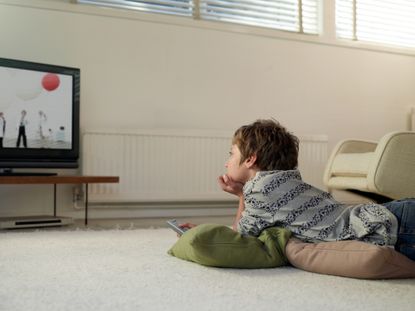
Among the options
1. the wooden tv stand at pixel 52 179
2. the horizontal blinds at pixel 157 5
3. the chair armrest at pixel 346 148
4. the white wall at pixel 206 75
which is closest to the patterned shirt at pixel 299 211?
the wooden tv stand at pixel 52 179

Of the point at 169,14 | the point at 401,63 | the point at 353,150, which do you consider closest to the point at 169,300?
the point at 353,150

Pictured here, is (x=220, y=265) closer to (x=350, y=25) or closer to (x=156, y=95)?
(x=156, y=95)

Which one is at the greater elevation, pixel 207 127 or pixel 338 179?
pixel 207 127

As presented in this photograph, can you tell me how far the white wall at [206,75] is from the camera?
9.87 feet

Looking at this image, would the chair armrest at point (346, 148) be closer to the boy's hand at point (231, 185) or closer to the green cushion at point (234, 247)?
the boy's hand at point (231, 185)

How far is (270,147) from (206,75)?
1927mm

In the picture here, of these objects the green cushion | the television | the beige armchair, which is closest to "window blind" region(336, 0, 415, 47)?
the beige armchair

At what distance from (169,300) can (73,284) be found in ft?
0.92

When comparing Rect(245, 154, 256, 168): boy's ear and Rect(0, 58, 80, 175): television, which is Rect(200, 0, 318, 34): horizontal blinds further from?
Rect(245, 154, 256, 168): boy's ear

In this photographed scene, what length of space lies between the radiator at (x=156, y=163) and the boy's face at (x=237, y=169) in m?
1.54

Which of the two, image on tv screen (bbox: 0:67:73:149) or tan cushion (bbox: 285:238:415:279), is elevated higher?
image on tv screen (bbox: 0:67:73:149)

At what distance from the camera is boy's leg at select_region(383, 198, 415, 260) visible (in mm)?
1315

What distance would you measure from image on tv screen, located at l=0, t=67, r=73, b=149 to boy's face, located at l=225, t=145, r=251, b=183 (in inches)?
59.3

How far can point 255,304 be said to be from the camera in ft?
3.24
